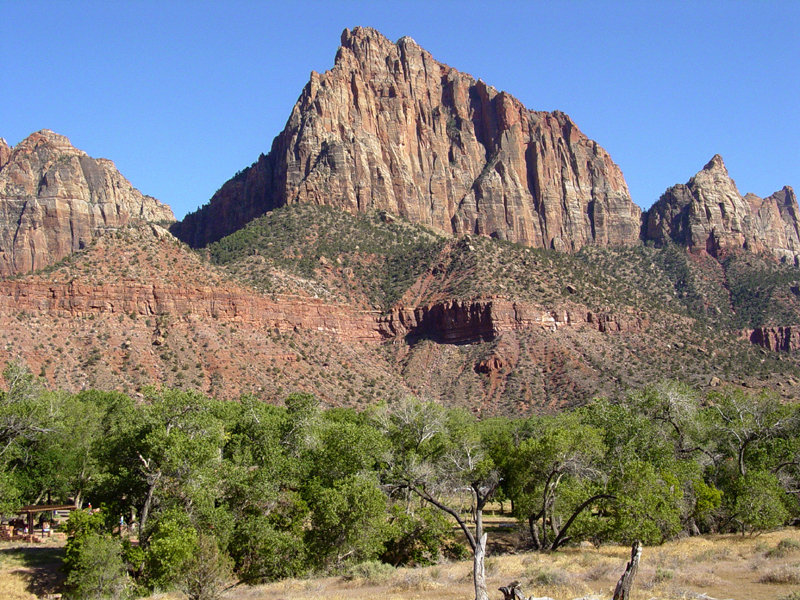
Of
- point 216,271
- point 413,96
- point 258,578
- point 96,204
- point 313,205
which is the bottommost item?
point 258,578

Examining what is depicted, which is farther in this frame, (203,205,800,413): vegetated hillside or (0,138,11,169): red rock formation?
(0,138,11,169): red rock formation

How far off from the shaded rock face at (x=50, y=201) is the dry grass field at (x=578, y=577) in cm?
13827

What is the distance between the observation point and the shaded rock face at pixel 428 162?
455ft

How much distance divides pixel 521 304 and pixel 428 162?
5912cm

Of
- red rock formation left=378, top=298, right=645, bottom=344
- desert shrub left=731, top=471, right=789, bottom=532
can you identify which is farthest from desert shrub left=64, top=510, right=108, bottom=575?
red rock formation left=378, top=298, right=645, bottom=344

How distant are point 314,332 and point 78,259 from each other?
30.7m

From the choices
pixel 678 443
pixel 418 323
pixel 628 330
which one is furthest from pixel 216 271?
pixel 678 443

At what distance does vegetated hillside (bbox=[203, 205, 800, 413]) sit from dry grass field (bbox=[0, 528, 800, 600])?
54511 millimetres

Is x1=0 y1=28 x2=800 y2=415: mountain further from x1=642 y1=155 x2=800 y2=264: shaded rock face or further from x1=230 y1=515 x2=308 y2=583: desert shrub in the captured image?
x1=230 y1=515 x2=308 y2=583: desert shrub

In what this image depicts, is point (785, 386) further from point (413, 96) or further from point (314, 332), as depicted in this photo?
point (413, 96)

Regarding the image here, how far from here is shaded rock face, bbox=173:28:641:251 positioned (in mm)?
138750

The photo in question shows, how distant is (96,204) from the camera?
176750mm

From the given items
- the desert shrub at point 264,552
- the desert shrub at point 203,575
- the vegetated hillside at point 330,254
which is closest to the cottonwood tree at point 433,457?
the desert shrub at point 264,552

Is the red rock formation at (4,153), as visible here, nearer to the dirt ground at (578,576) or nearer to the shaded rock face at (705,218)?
the shaded rock face at (705,218)
